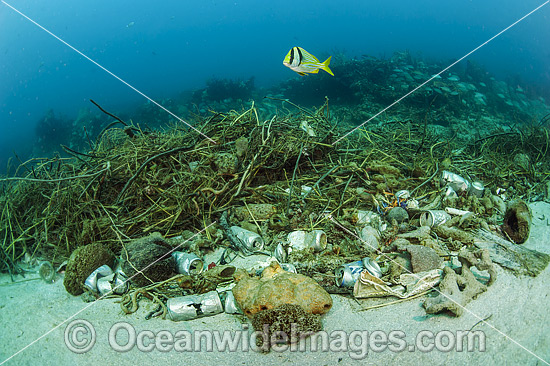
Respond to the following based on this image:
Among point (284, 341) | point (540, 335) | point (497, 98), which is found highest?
point (540, 335)

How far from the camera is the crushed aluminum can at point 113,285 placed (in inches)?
92.9

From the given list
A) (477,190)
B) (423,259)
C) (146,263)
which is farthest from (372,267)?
(477,190)

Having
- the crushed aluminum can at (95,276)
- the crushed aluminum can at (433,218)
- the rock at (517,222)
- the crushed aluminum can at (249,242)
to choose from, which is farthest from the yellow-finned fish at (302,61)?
the crushed aluminum can at (95,276)

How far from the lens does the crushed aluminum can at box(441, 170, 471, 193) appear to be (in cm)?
339

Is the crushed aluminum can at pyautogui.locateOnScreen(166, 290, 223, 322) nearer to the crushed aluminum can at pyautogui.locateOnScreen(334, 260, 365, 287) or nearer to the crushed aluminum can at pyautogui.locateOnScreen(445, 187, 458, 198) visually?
the crushed aluminum can at pyautogui.locateOnScreen(334, 260, 365, 287)

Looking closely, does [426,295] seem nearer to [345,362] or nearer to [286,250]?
[345,362]

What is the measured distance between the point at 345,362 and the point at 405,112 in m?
11.6

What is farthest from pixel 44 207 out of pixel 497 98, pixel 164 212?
pixel 497 98

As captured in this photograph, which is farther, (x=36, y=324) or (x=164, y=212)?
(x=164, y=212)

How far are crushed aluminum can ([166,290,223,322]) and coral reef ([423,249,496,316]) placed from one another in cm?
137

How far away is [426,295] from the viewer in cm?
199

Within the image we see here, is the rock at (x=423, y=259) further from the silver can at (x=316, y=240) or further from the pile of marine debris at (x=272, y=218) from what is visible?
the silver can at (x=316, y=240)

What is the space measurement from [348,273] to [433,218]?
4.15 ft

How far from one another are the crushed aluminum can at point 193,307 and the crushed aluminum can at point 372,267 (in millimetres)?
1096
